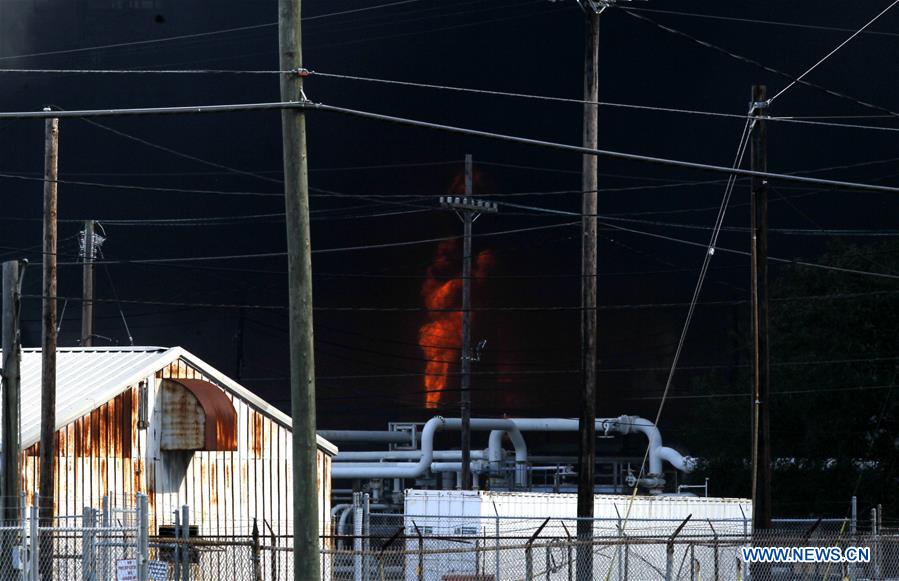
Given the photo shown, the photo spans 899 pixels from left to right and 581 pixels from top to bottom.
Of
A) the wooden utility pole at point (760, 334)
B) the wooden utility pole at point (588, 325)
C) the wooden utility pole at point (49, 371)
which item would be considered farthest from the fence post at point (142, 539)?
the wooden utility pole at point (760, 334)

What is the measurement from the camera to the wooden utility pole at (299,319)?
13945 mm

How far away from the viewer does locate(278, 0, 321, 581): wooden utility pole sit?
13.9 meters

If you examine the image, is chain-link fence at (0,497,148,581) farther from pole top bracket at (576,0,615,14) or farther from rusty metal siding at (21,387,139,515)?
pole top bracket at (576,0,615,14)

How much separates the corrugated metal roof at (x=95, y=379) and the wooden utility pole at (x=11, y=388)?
2.81 meters

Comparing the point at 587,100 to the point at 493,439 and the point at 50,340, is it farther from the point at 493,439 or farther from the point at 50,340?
the point at 493,439

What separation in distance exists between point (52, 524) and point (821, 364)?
3441 cm

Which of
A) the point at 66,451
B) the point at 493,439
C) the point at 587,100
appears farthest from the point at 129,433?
the point at 493,439

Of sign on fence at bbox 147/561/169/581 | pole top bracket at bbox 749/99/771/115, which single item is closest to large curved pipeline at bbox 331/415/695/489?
pole top bracket at bbox 749/99/771/115

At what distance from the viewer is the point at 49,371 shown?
27344 mm

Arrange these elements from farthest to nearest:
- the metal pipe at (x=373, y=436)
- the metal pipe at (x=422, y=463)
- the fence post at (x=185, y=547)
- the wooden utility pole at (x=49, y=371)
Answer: the metal pipe at (x=373, y=436) → the metal pipe at (x=422, y=463) → the wooden utility pole at (x=49, y=371) → the fence post at (x=185, y=547)

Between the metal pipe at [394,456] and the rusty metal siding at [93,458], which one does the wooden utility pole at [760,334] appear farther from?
the metal pipe at [394,456]

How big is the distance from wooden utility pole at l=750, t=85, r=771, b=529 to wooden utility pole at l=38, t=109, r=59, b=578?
14.0 metres

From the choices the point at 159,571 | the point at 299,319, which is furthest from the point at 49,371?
the point at 299,319

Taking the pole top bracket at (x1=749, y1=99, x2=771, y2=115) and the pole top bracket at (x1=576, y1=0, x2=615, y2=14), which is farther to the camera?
the pole top bracket at (x1=576, y1=0, x2=615, y2=14)
